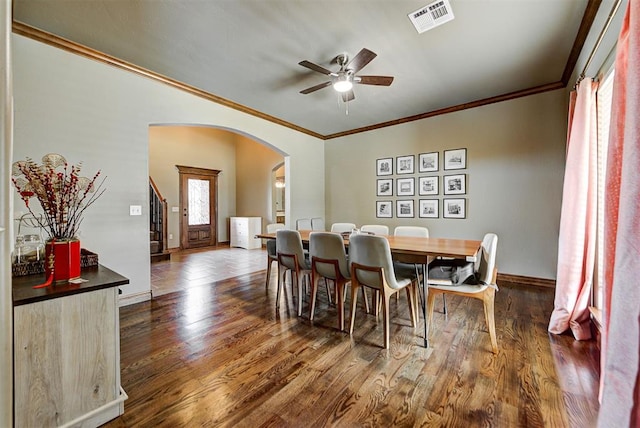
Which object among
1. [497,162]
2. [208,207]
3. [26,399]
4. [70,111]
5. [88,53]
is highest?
[88,53]

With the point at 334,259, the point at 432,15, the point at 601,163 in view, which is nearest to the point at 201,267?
the point at 334,259

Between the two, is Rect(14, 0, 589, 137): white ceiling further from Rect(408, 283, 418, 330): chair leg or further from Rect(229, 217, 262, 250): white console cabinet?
Rect(229, 217, 262, 250): white console cabinet

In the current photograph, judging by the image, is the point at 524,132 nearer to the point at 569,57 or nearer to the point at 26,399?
the point at 569,57

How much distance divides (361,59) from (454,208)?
113 inches

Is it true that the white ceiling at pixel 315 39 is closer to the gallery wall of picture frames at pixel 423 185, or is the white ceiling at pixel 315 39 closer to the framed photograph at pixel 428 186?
the gallery wall of picture frames at pixel 423 185

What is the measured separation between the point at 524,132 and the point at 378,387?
3915 millimetres

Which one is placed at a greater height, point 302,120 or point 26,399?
point 302,120

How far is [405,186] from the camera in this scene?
15.8ft

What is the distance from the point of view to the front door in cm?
734

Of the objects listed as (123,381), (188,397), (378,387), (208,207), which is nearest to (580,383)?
(378,387)

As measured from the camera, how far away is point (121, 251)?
9.91 ft

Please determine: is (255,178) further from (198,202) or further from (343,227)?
(343,227)

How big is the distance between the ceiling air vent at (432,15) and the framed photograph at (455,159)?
7.52 ft

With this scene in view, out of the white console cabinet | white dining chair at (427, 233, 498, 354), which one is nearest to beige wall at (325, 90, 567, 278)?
white dining chair at (427, 233, 498, 354)
